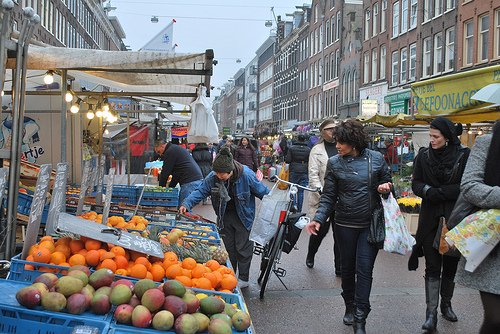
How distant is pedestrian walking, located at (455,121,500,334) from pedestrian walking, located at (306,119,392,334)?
1497mm

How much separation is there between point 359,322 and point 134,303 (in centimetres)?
238

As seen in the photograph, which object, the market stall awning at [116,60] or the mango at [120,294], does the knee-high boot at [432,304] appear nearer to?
the mango at [120,294]

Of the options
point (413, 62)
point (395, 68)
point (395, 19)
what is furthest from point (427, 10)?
point (395, 68)

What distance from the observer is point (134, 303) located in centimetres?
301

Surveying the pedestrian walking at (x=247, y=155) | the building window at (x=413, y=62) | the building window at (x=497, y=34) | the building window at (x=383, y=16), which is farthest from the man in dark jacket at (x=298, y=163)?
the building window at (x=383, y=16)

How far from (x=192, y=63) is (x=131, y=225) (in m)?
1.91

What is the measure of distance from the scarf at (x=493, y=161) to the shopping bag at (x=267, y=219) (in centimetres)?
321

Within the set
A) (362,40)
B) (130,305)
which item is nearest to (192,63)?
(130,305)

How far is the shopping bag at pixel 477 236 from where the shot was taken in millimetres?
3084

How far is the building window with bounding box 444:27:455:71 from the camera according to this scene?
28494 mm

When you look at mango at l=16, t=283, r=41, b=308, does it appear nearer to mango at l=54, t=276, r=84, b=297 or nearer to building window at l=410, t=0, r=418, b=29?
mango at l=54, t=276, r=84, b=297


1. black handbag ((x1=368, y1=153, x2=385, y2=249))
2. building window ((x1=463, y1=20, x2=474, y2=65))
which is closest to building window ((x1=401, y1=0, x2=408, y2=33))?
building window ((x1=463, y1=20, x2=474, y2=65))

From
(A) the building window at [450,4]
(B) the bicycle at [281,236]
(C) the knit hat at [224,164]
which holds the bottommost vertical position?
(B) the bicycle at [281,236]

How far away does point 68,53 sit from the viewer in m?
5.71
